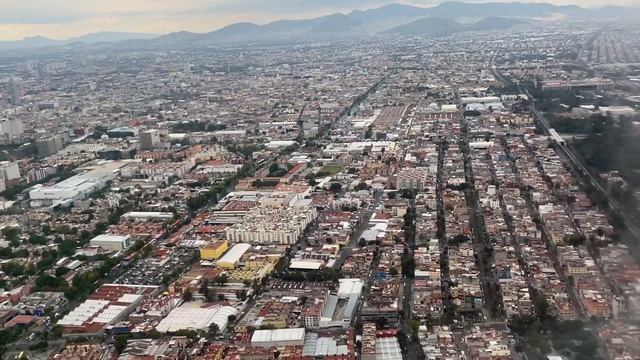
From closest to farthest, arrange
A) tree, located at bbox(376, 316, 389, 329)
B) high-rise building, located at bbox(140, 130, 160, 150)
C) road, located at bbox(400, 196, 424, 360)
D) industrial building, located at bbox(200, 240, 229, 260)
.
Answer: road, located at bbox(400, 196, 424, 360)
tree, located at bbox(376, 316, 389, 329)
industrial building, located at bbox(200, 240, 229, 260)
high-rise building, located at bbox(140, 130, 160, 150)

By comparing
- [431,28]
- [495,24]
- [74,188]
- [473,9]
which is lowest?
[74,188]

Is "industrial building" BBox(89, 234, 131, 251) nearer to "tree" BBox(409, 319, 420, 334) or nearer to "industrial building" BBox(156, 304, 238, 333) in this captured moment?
"industrial building" BBox(156, 304, 238, 333)

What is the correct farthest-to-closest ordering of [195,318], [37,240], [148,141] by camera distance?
1. [148,141]
2. [37,240]
3. [195,318]

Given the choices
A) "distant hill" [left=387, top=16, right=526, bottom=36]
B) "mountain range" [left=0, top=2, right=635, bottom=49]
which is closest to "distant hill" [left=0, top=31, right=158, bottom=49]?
"mountain range" [left=0, top=2, right=635, bottom=49]

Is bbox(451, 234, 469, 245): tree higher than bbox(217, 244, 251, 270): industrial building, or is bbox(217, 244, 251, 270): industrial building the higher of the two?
bbox(451, 234, 469, 245): tree

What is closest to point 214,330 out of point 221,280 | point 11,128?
point 221,280

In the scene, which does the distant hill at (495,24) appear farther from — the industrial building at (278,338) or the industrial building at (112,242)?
the industrial building at (278,338)

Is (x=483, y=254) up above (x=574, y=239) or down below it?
below

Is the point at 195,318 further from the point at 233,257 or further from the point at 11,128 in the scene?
the point at 11,128

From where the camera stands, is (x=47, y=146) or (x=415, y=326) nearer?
(x=415, y=326)
